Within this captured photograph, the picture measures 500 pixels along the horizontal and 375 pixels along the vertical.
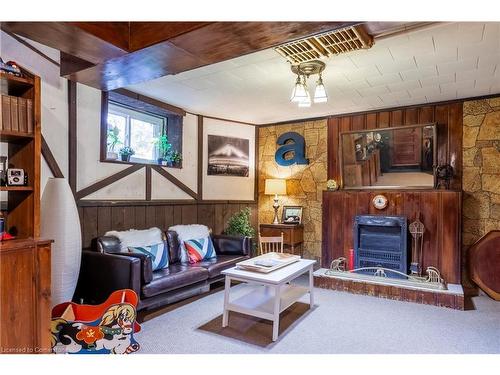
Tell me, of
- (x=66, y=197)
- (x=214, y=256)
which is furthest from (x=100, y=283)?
(x=214, y=256)

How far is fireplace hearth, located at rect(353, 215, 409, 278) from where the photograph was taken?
13.8 feet

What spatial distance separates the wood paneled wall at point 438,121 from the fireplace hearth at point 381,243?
94 centimetres

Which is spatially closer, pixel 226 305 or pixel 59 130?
pixel 226 305

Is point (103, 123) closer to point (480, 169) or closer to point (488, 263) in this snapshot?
point (480, 169)

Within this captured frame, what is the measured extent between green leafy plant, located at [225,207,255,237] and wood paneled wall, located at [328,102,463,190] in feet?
6.82

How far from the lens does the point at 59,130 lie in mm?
3240

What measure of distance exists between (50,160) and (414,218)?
427 centimetres

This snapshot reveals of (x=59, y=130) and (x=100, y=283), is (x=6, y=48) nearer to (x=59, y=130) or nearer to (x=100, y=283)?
(x=59, y=130)

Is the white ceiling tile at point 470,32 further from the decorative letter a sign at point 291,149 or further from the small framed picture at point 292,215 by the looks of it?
the small framed picture at point 292,215

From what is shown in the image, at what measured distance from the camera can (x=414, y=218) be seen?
425 centimetres

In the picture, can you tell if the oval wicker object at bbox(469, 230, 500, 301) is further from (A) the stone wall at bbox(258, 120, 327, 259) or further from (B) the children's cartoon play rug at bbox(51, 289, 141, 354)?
(B) the children's cartoon play rug at bbox(51, 289, 141, 354)

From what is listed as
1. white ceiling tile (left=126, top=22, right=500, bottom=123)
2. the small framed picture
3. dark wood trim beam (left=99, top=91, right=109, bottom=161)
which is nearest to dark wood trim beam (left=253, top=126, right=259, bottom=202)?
the small framed picture

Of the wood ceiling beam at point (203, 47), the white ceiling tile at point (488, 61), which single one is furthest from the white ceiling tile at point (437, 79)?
the wood ceiling beam at point (203, 47)
